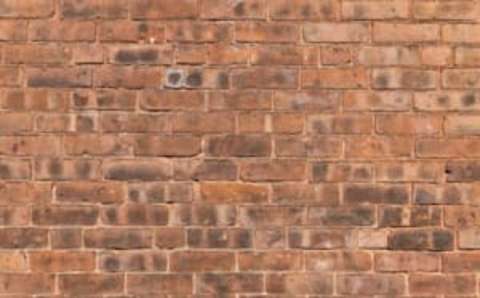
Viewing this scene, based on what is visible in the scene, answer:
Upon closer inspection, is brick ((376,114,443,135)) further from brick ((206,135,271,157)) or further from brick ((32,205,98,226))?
brick ((32,205,98,226))

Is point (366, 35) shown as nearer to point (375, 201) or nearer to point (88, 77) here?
point (375, 201)

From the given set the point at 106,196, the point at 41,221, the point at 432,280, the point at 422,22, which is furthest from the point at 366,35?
the point at 41,221

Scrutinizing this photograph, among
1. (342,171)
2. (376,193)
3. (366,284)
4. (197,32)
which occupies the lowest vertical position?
(366,284)

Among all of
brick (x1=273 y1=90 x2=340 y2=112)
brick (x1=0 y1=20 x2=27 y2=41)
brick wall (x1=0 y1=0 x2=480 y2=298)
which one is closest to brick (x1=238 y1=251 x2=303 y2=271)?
brick wall (x1=0 y1=0 x2=480 y2=298)

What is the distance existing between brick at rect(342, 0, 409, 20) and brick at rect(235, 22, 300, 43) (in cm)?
28

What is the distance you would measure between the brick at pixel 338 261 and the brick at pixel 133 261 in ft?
2.37

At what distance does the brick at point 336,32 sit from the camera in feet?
13.5

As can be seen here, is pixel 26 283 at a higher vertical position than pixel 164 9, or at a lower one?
lower

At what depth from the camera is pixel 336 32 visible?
13.5 feet

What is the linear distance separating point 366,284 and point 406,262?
22 centimetres

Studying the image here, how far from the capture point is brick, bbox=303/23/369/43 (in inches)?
162

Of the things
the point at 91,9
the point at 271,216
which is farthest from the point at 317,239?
the point at 91,9

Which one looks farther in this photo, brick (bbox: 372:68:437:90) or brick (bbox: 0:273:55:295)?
brick (bbox: 372:68:437:90)

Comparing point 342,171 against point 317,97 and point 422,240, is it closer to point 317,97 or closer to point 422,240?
point 317,97
